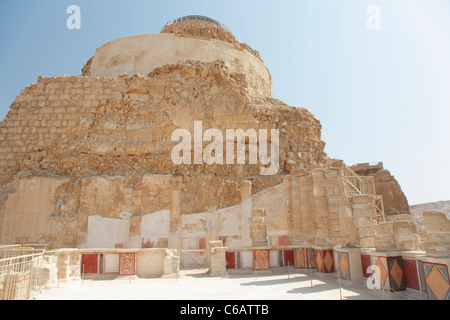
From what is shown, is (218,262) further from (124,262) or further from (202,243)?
(202,243)

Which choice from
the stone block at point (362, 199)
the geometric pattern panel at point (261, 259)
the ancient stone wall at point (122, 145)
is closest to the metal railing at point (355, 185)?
the ancient stone wall at point (122, 145)

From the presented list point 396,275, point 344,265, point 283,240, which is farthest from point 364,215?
point 283,240

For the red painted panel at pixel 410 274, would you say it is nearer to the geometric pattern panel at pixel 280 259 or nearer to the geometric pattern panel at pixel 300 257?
the geometric pattern panel at pixel 300 257

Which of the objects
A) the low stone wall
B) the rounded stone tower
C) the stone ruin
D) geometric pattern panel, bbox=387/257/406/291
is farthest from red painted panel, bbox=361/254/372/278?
the rounded stone tower

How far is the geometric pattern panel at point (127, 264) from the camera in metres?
10.1

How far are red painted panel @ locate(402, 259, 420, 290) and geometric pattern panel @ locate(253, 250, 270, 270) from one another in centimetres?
514

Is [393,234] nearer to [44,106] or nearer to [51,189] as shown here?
[51,189]

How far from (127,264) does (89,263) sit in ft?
4.03

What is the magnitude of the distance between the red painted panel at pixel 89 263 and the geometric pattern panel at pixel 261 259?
495cm

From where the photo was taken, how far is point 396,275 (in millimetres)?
6137

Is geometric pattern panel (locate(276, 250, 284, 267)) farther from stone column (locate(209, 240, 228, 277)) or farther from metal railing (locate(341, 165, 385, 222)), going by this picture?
metal railing (locate(341, 165, 385, 222))

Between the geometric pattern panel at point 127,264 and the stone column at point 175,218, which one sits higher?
the stone column at point 175,218

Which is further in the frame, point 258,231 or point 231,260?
point 258,231

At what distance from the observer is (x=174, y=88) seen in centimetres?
1848
